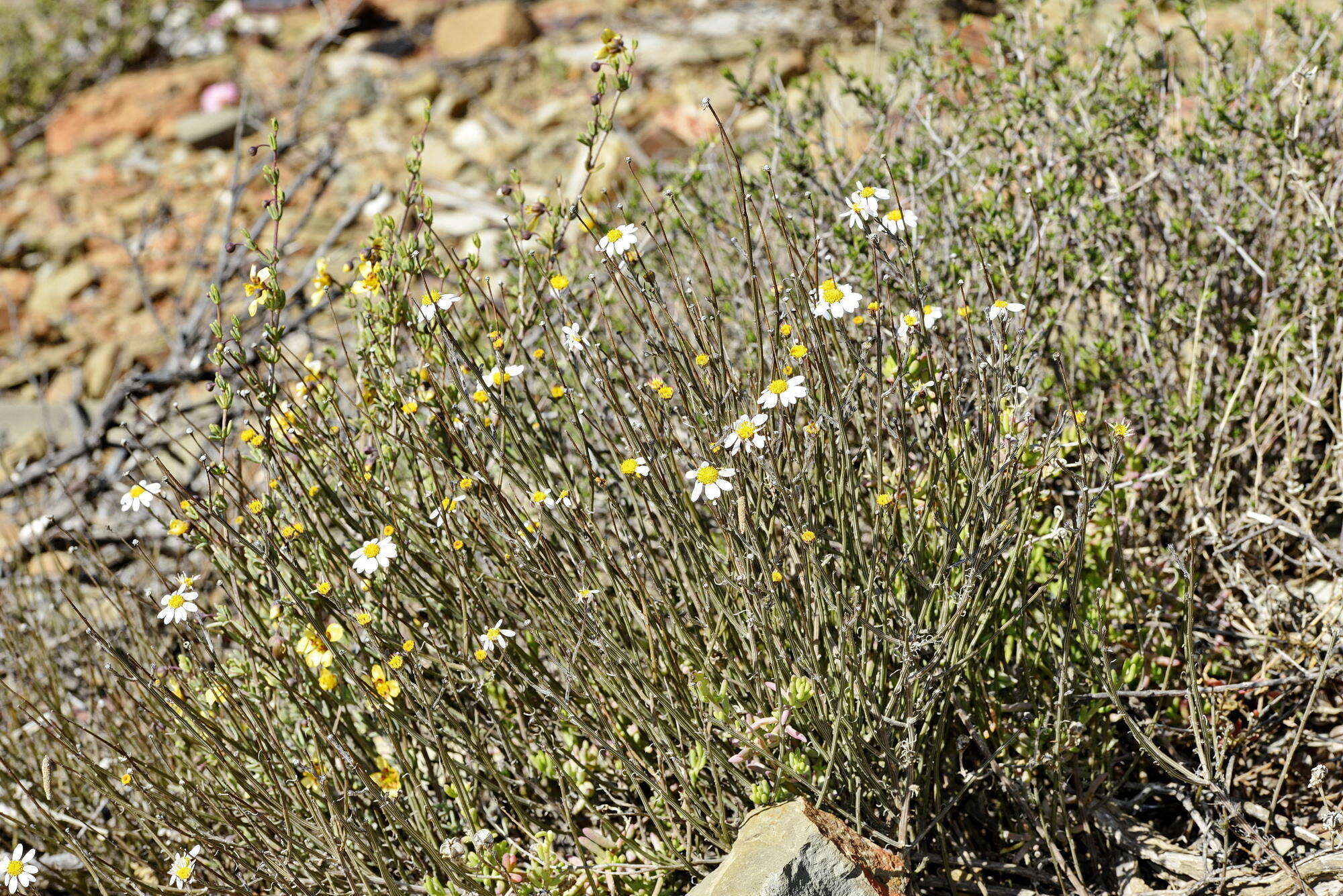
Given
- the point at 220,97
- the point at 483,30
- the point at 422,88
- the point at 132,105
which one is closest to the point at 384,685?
the point at 422,88

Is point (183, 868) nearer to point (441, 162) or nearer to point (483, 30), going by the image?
point (441, 162)

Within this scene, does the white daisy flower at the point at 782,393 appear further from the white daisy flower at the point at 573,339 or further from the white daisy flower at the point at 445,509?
the white daisy flower at the point at 445,509

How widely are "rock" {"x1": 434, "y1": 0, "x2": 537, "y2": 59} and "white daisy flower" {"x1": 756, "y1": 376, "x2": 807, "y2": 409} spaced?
624 centimetres

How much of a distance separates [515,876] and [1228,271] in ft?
7.66

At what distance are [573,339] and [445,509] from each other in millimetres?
428

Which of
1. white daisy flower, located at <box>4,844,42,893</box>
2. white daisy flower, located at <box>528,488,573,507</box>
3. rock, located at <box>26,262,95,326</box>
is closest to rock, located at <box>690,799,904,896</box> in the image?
white daisy flower, located at <box>528,488,573,507</box>

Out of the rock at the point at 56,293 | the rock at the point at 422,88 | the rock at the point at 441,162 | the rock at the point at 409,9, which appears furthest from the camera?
the rock at the point at 409,9

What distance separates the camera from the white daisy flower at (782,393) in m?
2.02

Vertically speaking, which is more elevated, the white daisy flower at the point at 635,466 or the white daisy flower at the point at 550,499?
the white daisy flower at the point at 635,466

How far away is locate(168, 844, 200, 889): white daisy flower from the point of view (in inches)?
81.6

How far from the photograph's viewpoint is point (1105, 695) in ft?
6.45

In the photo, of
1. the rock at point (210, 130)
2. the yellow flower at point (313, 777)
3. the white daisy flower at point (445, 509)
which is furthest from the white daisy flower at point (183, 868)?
the rock at point (210, 130)

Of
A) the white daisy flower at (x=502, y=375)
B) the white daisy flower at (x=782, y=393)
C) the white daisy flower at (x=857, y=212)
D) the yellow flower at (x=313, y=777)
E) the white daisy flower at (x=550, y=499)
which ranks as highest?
the white daisy flower at (x=857, y=212)

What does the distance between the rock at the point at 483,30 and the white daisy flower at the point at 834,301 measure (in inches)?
242
